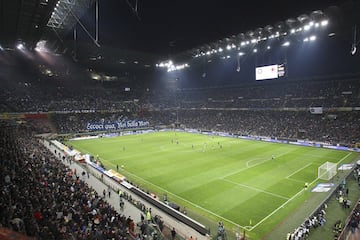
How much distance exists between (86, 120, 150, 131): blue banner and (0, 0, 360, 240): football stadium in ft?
1.05

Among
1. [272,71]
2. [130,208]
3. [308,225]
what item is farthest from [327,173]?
[272,71]

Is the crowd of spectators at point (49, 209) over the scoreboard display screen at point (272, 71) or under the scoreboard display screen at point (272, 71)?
under

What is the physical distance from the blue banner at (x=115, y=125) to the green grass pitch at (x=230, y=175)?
53.9 feet

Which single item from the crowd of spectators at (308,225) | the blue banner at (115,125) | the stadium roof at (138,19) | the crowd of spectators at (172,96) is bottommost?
the crowd of spectators at (308,225)

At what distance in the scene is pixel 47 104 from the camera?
2265 inches

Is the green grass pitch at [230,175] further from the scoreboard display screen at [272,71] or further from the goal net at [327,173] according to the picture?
the scoreboard display screen at [272,71]

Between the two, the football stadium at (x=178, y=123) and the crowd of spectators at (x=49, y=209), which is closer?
the crowd of spectators at (x=49, y=209)

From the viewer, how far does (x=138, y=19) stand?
26953 millimetres

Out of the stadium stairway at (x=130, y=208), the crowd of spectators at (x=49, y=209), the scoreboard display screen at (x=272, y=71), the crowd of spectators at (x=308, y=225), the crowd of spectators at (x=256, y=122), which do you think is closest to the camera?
the crowd of spectators at (x=49, y=209)

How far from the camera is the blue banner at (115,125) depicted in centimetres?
5850

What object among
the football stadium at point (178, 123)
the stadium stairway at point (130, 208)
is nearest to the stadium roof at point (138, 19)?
the football stadium at point (178, 123)

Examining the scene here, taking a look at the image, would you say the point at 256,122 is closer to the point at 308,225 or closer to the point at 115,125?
the point at 115,125

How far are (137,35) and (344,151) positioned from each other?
3550 centimetres

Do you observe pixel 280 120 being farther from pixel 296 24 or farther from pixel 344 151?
pixel 296 24
